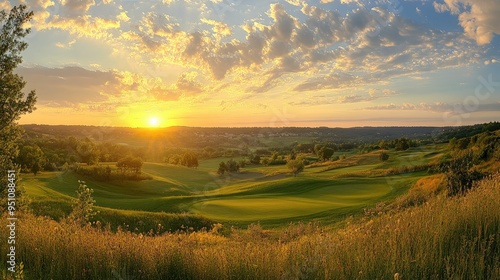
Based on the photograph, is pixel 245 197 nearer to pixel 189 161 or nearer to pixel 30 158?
pixel 30 158

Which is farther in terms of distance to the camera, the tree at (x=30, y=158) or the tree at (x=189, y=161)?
the tree at (x=189, y=161)

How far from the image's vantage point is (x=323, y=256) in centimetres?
638

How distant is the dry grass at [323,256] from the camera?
19.3 ft

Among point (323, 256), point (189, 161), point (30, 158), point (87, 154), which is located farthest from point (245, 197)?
point (189, 161)

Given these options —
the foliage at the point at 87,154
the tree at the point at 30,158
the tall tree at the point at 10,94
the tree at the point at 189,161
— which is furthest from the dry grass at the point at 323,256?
the tree at the point at 189,161

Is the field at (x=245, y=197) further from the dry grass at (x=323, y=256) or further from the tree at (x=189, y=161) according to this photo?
the tree at (x=189, y=161)

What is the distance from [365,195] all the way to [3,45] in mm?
38518

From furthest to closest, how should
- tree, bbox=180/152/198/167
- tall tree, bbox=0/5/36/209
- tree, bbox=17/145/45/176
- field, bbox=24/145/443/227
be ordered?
tree, bbox=180/152/198/167 < tree, bbox=17/145/45/176 < field, bbox=24/145/443/227 < tall tree, bbox=0/5/36/209

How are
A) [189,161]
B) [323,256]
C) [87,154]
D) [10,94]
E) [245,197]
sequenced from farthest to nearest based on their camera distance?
[189,161] → [87,154] → [245,197] → [10,94] → [323,256]

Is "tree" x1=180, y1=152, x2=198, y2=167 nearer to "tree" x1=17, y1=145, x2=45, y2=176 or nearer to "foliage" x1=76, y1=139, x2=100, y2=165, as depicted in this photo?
"foliage" x1=76, y1=139, x2=100, y2=165

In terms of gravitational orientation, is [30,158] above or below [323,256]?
below

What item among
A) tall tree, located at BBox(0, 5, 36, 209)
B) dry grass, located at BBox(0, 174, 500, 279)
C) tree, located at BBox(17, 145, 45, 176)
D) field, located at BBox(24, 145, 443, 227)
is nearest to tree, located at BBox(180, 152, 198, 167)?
field, located at BBox(24, 145, 443, 227)

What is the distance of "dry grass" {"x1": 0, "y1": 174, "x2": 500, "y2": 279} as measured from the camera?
5.89m

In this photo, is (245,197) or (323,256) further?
(245,197)
